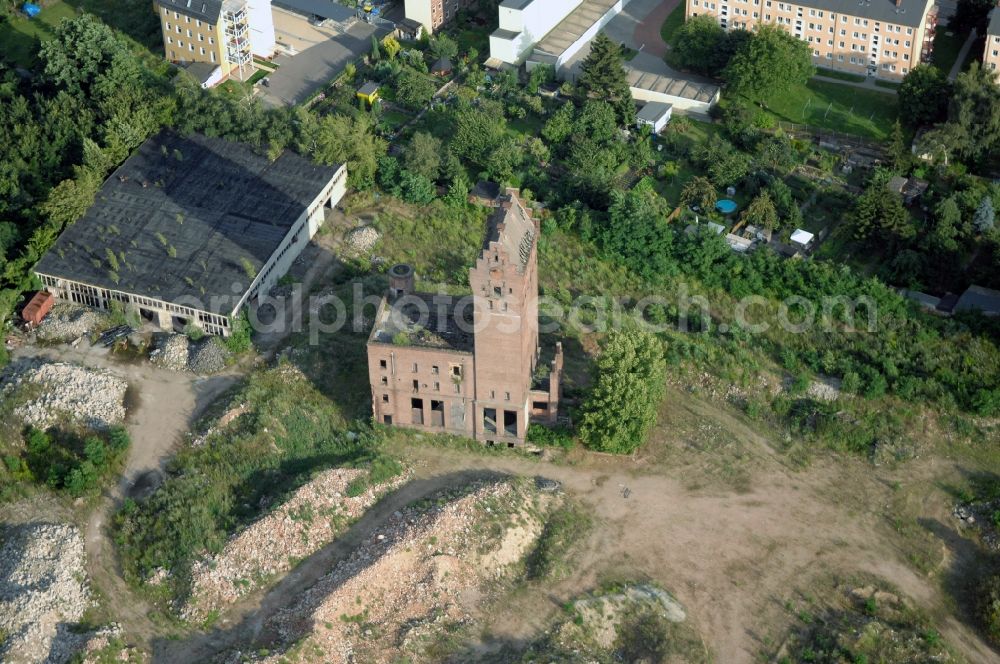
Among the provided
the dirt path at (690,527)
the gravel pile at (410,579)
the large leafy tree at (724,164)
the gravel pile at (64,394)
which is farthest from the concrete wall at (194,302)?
the large leafy tree at (724,164)

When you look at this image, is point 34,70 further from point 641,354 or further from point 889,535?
point 889,535

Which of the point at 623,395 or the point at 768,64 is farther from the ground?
the point at 768,64

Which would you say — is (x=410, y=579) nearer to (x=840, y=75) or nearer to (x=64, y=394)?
(x=64, y=394)

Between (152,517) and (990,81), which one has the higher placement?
(990,81)

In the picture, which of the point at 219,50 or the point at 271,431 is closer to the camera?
the point at 271,431

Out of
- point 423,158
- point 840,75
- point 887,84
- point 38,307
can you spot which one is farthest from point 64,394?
point 887,84

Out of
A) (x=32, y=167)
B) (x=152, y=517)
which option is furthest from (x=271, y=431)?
(x=32, y=167)

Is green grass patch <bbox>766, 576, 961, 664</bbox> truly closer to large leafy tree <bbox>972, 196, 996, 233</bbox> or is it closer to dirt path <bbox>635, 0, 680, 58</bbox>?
large leafy tree <bbox>972, 196, 996, 233</bbox>

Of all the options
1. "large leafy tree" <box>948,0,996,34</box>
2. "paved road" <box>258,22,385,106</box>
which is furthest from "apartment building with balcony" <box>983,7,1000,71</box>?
"paved road" <box>258,22,385,106</box>
